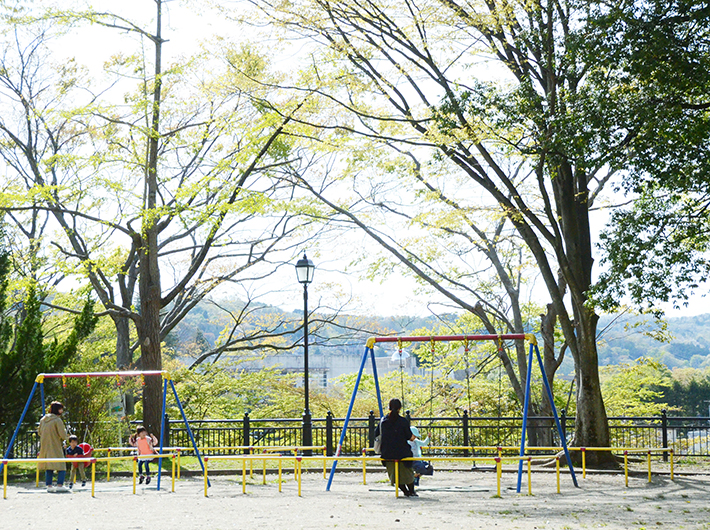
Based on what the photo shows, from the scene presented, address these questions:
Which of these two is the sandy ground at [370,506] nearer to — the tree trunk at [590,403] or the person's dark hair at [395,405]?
the tree trunk at [590,403]

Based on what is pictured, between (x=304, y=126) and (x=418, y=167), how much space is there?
12.8 feet

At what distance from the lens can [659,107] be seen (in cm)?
1095

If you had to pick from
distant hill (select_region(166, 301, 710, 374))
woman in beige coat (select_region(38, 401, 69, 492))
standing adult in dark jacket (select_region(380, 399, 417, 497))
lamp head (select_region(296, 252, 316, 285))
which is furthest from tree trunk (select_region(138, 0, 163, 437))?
standing adult in dark jacket (select_region(380, 399, 417, 497))

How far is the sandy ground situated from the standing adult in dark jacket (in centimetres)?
31

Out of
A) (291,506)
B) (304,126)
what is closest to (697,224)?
(291,506)

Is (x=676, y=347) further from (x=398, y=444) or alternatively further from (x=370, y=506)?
(x=370, y=506)

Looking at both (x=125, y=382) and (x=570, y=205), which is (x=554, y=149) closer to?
(x=570, y=205)

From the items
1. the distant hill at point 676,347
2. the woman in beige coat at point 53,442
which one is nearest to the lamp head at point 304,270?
the woman in beige coat at point 53,442

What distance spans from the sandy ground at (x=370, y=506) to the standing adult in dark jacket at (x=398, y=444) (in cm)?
31

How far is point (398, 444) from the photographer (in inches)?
415

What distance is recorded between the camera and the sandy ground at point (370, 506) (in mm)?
7664

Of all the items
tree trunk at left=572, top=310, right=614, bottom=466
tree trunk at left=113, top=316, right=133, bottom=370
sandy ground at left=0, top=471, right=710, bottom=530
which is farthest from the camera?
tree trunk at left=113, top=316, right=133, bottom=370

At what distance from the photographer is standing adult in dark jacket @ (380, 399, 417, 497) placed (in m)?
10.4

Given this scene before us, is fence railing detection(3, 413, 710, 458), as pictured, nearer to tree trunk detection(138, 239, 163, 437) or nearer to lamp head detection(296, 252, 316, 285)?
tree trunk detection(138, 239, 163, 437)
